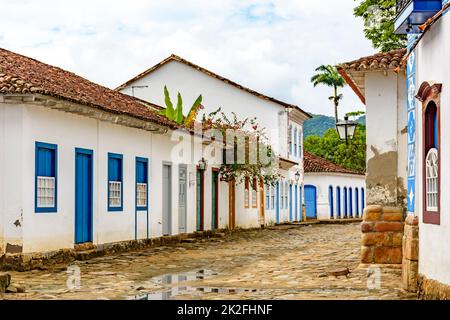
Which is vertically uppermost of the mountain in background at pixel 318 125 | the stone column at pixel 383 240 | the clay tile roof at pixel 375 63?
the mountain in background at pixel 318 125

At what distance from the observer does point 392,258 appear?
45.1 ft

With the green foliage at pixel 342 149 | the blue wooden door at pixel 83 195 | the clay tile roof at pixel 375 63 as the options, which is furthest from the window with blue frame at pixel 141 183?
the green foliage at pixel 342 149

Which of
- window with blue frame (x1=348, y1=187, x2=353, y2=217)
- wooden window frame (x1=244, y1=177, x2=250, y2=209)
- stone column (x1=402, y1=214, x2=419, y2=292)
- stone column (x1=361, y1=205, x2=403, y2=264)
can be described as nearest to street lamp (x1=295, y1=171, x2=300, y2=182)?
wooden window frame (x1=244, y1=177, x2=250, y2=209)

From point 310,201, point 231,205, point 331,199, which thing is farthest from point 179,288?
point 331,199

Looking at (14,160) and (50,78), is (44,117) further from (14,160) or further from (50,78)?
(50,78)

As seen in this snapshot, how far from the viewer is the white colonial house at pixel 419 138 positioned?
9523 millimetres

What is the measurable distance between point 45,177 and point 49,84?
1.92 meters

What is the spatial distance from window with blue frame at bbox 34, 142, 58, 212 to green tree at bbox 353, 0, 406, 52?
14.5 meters

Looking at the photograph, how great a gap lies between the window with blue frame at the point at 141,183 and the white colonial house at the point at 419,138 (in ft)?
25.4

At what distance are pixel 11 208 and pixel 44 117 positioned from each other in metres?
1.94

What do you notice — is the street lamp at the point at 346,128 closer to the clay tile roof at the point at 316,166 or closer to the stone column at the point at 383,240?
the stone column at the point at 383,240

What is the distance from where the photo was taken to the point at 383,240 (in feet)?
45.2

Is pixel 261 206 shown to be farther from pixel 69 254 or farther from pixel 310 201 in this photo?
pixel 69 254
